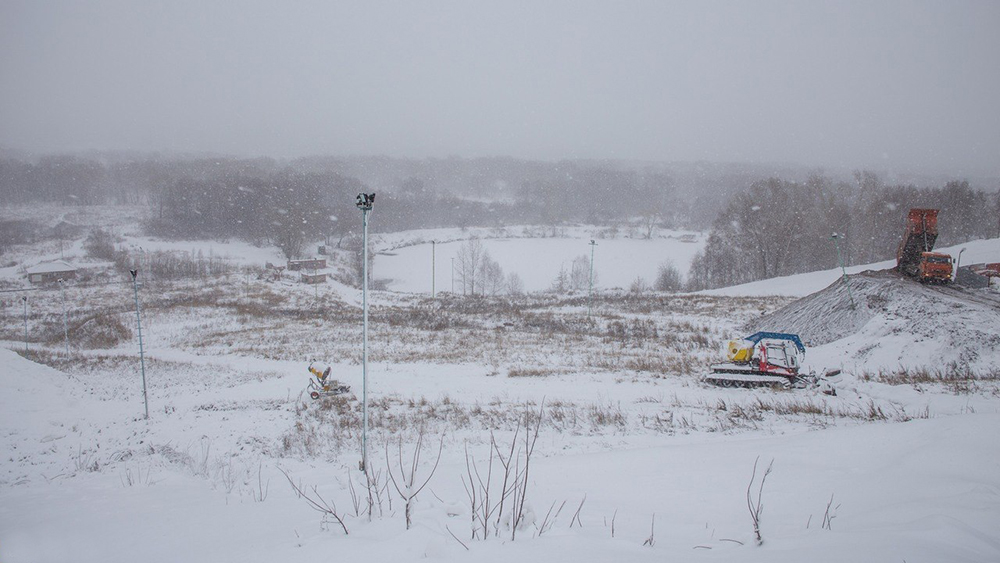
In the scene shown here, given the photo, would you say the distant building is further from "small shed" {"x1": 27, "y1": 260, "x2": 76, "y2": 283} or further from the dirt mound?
the dirt mound

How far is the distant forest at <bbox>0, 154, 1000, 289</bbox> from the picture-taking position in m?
53.0

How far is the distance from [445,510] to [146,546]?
8.70 ft

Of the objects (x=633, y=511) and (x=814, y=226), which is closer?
(x=633, y=511)

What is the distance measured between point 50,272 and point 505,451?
67.0 m

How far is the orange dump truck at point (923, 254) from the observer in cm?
1769

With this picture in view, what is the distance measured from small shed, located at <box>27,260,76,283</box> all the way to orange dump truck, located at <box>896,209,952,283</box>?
75043 millimetres

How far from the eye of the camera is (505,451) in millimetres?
8289

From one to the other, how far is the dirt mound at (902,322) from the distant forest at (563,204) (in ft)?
123

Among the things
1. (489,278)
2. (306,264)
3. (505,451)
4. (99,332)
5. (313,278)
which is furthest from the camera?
(489,278)

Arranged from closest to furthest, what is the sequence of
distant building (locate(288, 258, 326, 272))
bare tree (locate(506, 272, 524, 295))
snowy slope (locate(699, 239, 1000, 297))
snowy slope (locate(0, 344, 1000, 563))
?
snowy slope (locate(0, 344, 1000, 563)) < snowy slope (locate(699, 239, 1000, 297)) < bare tree (locate(506, 272, 524, 295)) < distant building (locate(288, 258, 326, 272))

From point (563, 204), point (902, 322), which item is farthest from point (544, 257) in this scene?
point (902, 322)

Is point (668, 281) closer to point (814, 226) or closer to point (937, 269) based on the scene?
point (814, 226)

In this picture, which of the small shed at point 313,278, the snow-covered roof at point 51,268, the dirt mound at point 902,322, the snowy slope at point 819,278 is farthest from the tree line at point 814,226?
the snow-covered roof at point 51,268

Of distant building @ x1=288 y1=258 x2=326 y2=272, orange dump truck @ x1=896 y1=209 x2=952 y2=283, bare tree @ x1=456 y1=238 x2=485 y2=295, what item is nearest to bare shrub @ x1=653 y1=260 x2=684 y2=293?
bare tree @ x1=456 y1=238 x2=485 y2=295
